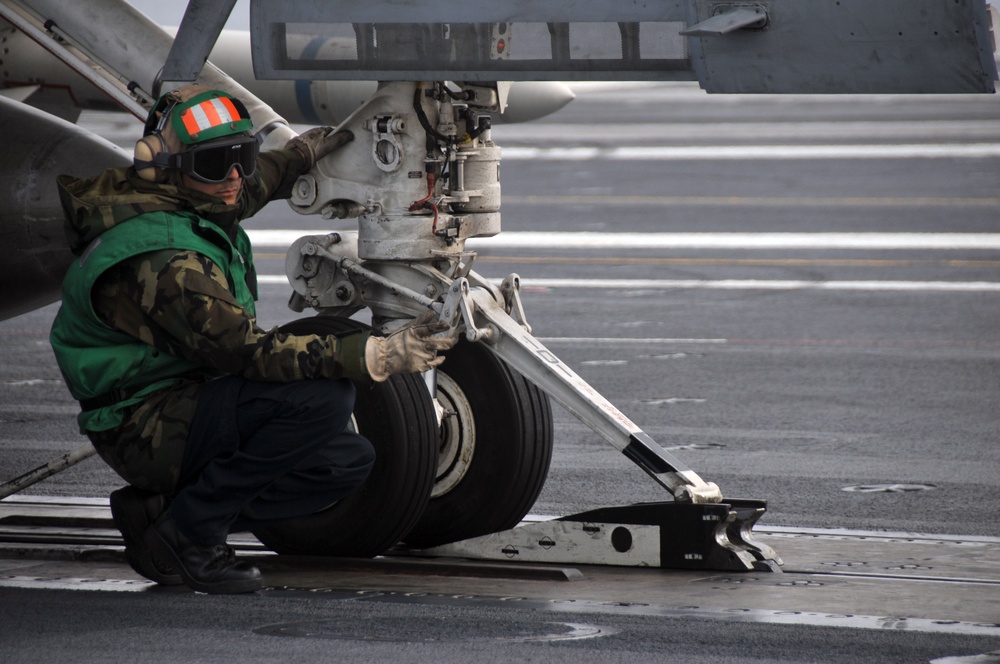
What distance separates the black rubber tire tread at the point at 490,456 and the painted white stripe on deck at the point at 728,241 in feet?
32.8

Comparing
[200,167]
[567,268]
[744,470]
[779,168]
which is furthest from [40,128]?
[779,168]

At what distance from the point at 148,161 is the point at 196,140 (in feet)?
0.56

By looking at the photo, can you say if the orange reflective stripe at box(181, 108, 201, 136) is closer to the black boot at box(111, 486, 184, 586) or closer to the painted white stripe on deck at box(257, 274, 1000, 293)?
the black boot at box(111, 486, 184, 586)

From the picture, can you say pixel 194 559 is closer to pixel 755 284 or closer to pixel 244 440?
pixel 244 440

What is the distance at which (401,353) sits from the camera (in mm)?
4961

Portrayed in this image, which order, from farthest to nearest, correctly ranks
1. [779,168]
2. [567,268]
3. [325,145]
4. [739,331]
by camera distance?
1. [779,168]
2. [567,268]
3. [739,331]
4. [325,145]

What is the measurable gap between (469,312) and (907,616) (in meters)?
1.68

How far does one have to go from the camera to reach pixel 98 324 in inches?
198

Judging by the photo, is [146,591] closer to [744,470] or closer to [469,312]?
[469,312]

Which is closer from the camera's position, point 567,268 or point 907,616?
point 907,616

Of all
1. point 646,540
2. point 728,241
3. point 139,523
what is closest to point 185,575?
point 139,523

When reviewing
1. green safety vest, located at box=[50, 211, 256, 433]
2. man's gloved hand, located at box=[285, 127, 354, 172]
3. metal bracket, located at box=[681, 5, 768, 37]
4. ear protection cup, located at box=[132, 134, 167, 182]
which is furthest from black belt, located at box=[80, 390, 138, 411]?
metal bracket, located at box=[681, 5, 768, 37]

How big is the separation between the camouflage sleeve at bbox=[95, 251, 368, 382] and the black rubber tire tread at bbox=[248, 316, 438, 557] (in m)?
0.47

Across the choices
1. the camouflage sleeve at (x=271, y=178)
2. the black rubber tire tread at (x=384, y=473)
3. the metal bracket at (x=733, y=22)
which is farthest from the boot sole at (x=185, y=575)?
the metal bracket at (x=733, y=22)
